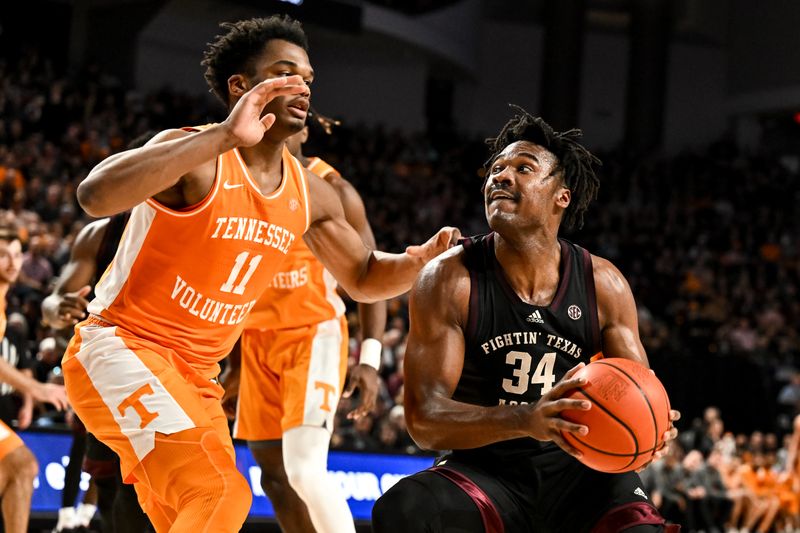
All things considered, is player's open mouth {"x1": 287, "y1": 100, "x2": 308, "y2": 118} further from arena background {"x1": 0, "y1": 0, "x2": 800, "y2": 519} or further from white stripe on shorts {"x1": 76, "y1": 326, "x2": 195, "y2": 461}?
arena background {"x1": 0, "y1": 0, "x2": 800, "y2": 519}

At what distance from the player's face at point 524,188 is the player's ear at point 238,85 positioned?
0.90 metres

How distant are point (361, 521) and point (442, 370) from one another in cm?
424

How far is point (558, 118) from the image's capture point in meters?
23.2

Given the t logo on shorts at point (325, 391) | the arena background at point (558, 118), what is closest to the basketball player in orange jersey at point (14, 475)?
the t logo on shorts at point (325, 391)

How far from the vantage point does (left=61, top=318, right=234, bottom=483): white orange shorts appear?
10.9 ft

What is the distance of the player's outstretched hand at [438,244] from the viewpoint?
386 centimetres

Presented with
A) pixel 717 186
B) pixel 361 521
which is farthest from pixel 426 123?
pixel 361 521

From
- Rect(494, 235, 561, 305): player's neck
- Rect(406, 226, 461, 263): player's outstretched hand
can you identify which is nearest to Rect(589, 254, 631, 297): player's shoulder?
Rect(494, 235, 561, 305): player's neck

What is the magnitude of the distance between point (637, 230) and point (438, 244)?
60.1ft

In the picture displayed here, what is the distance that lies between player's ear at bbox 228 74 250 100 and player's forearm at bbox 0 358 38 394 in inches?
66.4

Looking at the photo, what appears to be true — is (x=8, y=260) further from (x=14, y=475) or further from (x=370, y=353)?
(x=370, y=353)

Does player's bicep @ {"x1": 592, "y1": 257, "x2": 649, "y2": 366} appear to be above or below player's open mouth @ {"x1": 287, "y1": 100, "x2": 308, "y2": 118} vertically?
below

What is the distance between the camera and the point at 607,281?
3719 millimetres

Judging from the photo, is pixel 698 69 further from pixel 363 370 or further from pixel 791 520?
pixel 363 370
